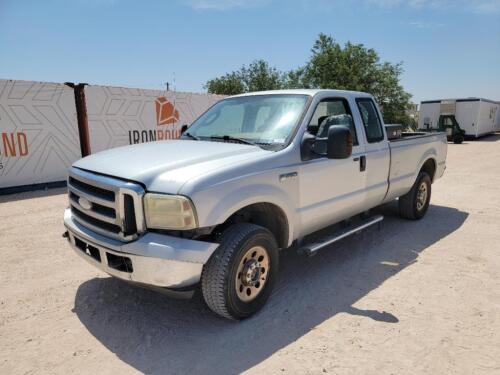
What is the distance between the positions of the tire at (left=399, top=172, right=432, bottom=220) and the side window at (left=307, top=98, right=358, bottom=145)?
2.14 metres

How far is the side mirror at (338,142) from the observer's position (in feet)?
10.6

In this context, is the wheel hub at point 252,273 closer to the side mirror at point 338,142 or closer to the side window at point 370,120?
the side mirror at point 338,142

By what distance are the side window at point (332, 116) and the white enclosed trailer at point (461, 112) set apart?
23892mm

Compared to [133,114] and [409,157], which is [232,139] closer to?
[409,157]

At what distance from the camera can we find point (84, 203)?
310cm

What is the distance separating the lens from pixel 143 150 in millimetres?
3469

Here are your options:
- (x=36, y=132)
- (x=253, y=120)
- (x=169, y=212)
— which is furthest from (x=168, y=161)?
(x=36, y=132)

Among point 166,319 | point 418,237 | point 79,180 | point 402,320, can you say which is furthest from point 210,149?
point 418,237

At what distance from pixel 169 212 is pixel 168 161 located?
1.73 feet

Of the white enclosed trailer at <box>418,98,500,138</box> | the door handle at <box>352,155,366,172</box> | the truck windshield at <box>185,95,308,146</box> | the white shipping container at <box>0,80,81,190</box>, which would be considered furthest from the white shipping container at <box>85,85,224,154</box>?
the white enclosed trailer at <box>418,98,500,138</box>

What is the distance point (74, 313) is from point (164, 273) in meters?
1.26

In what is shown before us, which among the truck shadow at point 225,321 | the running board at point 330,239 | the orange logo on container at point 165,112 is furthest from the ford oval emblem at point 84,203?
the orange logo on container at point 165,112

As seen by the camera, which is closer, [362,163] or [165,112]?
[362,163]

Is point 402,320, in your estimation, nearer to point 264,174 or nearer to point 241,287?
point 241,287
